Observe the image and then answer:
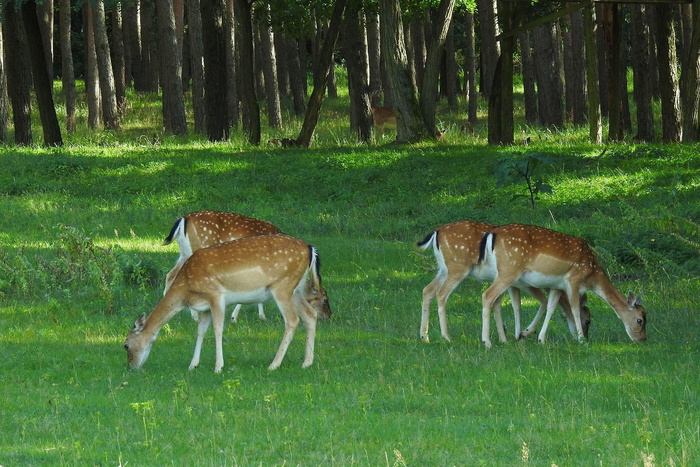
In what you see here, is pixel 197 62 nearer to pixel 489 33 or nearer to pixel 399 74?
pixel 489 33

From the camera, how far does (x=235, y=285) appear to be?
998cm

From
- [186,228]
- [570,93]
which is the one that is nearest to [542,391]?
[186,228]

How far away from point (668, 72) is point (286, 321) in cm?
1841

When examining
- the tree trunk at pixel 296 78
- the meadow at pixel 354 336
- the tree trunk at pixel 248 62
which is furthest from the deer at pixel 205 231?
the tree trunk at pixel 296 78

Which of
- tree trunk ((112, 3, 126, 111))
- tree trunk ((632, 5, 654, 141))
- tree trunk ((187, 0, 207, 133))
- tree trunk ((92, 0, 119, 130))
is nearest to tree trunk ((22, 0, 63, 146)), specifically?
tree trunk ((92, 0, 119, 130))

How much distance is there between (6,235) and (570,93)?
27.1 metres

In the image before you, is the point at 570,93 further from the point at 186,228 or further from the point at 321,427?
the point at 321,427

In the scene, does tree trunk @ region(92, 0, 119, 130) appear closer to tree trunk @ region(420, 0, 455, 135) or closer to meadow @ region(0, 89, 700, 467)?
tree trunk @ region(420, 0, 455, 135)

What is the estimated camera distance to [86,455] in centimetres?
700

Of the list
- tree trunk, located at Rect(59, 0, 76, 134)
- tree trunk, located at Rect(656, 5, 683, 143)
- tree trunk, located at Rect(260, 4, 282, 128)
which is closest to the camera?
tree trunk, located at Rect(656, 5, 683, 143)

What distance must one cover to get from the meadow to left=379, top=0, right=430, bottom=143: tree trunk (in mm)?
1406

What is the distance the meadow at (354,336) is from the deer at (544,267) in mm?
356

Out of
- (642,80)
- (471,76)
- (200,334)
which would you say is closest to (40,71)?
(642,80)

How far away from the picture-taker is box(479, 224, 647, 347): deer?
11008 millimetres
